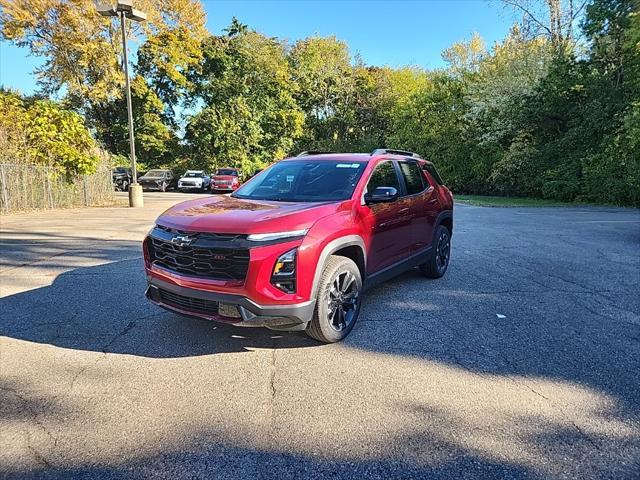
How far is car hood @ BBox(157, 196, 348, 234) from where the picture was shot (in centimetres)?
354

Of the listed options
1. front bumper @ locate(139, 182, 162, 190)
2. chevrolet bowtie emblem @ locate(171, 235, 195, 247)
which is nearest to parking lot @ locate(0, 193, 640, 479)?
chevrolet bowtie emblem @ locate(171, 235, 195, 247)

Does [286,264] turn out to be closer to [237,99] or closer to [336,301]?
[336,301]

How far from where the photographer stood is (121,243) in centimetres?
909

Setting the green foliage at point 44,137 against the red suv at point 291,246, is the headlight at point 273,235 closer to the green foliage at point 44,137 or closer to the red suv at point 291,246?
the red suv at point 291,246

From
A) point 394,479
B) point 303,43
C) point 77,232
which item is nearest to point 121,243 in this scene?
point 77,232

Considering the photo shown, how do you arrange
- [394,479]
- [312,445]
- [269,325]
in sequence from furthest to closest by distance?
[269,325] < [312,445] < [394,479]

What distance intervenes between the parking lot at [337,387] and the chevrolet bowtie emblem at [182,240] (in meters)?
0.93

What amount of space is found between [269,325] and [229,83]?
110 ft

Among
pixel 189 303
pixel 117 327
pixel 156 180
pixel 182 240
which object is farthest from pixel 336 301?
pixel 156 180

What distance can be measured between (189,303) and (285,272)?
882 mm

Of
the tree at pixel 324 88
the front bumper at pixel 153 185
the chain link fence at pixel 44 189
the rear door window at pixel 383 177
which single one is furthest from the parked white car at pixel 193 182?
the rear door window at pixel 383 177

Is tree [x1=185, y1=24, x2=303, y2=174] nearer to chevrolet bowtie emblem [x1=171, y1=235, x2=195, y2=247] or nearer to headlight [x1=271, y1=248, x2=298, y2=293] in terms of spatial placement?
chevrolet bowtie emblem [x1=171, y1=235, x2=195, y2=247]

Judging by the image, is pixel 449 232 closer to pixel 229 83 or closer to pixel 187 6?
pixel 187 6

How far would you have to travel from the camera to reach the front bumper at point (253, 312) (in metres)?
3.46
